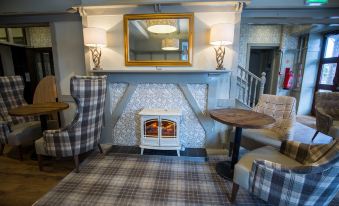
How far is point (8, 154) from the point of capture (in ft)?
8.29

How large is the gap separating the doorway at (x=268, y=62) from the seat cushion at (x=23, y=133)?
5.45 m

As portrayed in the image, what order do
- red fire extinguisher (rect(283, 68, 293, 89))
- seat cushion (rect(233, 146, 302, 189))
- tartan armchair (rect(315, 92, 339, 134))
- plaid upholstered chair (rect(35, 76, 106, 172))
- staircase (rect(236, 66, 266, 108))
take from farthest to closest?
red fire extinguisher (rect(283, 68, 293, 89)) → staircase (rect(236, 66, 266, 108)) → tartan armchair (rect(315, 92, 339, 134)) → plaid upholstered chair (rect(35, 76, 106, 172)) → seat cushion (rect(233, 146, 302, 189))

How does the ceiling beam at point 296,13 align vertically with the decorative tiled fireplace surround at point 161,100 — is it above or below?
above

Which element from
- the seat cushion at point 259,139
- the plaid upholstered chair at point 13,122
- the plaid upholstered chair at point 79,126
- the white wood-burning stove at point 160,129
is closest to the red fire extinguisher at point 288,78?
the seat cushion at point 259,139

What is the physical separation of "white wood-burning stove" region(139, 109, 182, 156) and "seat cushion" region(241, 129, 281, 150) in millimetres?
895

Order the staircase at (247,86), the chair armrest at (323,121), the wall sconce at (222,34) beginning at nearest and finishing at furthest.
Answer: the wall sconce at (222,34)
the chair armrest at (323,121)
the staircase at (247,86)

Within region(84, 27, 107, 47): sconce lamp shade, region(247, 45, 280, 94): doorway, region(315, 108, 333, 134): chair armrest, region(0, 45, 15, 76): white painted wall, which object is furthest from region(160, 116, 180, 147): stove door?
region(0, 45, 15, 76): white painted wall

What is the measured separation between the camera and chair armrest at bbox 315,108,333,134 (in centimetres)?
270

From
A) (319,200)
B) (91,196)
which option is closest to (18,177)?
(91,196)

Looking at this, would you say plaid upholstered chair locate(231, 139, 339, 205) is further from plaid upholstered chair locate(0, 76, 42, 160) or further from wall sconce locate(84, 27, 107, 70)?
plaid upholstered chair locate(0, 76, 42, 160)

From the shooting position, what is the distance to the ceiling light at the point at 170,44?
244cm

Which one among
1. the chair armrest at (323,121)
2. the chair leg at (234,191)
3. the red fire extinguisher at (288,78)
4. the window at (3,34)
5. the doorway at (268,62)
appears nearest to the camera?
the chair leg at (234,191)

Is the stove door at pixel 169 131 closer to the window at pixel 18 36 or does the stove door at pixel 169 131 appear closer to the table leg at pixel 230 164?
the table leg at pixel 230 164

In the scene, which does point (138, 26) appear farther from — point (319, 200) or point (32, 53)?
point (32, 53)
